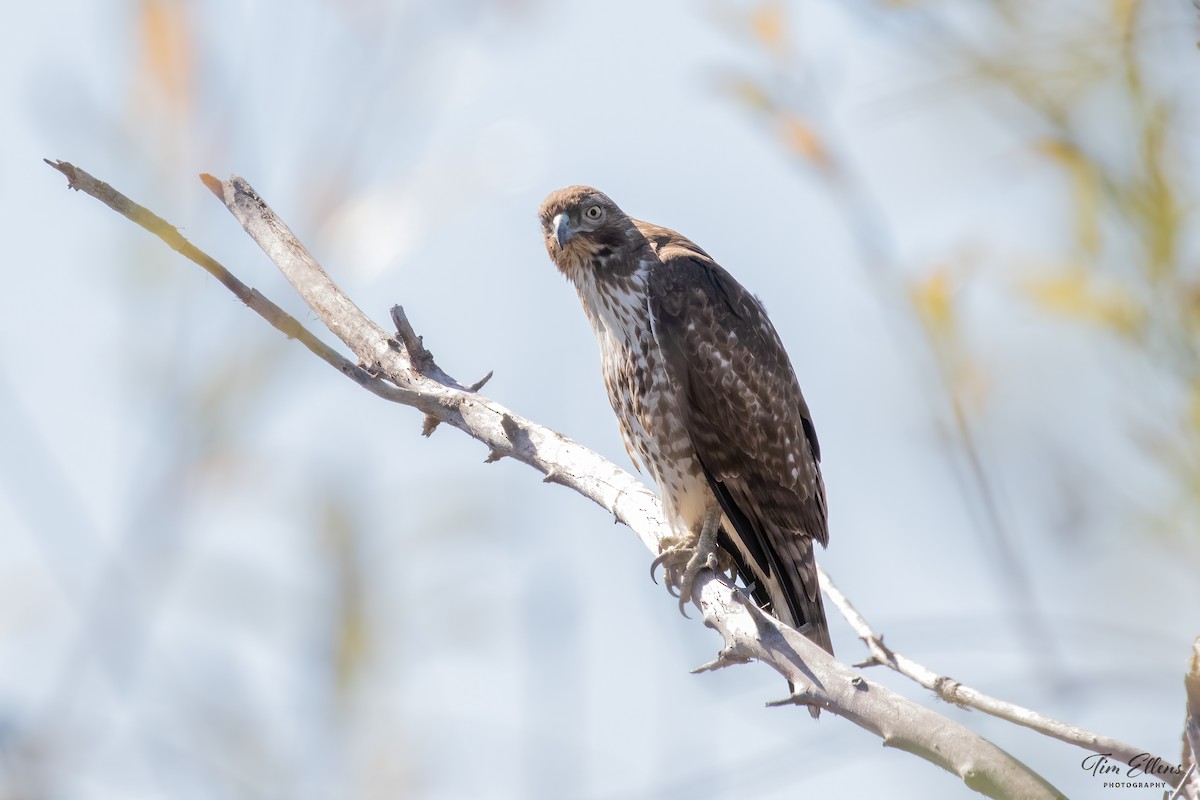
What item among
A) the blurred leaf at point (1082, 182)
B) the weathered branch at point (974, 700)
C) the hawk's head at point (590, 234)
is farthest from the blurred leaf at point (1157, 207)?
the hawk's head at point (590, 234)

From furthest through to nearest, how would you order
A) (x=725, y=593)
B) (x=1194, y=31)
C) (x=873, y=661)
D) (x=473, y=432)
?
(x=473, y=432), (x=725, y=593), (x=873, y=661), (x=1194, y=31)

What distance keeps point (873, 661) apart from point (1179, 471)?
6.36 ft

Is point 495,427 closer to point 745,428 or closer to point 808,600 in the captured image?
point 745,428

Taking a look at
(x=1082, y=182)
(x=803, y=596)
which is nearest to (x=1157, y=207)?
(x=1082, y=182)

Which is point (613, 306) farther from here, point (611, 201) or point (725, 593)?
point (725, 593)

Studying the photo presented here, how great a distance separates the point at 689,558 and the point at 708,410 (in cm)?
58

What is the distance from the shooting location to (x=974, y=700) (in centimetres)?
284

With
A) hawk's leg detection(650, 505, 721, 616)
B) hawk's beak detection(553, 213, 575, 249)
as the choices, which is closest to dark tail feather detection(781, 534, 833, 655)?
hawk's leg detection(650, 505, 721, 616)

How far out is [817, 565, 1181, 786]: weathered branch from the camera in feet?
7.73

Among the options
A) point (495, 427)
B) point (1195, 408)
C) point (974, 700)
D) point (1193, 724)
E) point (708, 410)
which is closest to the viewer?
point (1195, 408)

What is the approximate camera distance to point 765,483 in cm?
471

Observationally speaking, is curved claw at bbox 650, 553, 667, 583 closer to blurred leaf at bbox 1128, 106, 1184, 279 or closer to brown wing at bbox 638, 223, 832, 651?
brown wing at bbox 638, 223, 832, 651

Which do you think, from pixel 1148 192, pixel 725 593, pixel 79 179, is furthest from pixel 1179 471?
pixel 79 179

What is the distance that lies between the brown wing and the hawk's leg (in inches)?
3.5
